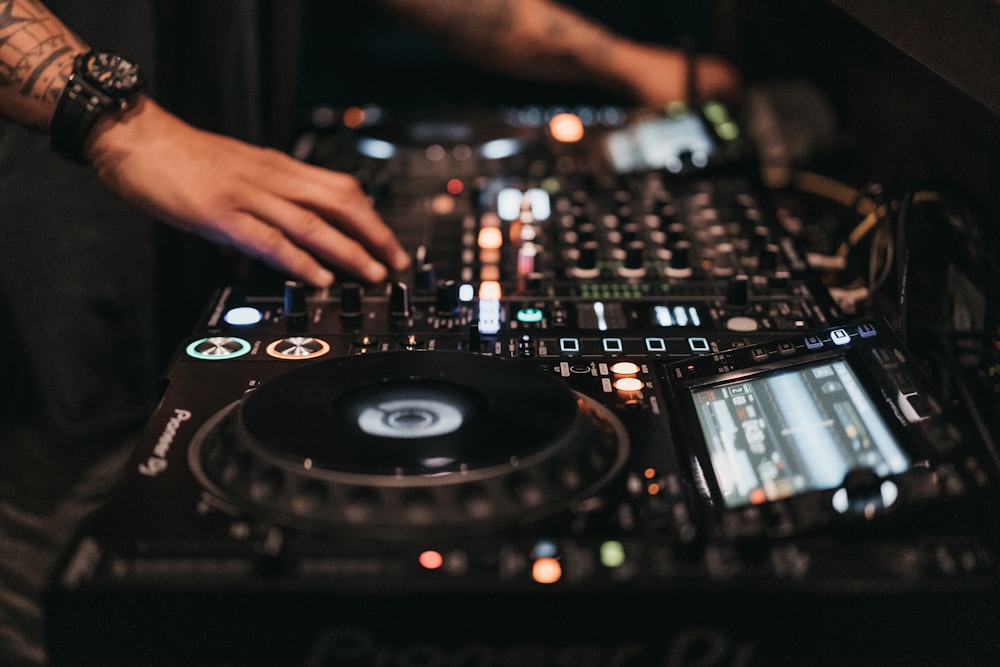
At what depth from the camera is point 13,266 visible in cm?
176

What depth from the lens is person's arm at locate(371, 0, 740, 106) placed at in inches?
77.8

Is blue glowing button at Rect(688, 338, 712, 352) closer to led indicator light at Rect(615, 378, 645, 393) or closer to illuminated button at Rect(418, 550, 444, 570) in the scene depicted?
led indicator light at Rect(615, 378, 645, 393)

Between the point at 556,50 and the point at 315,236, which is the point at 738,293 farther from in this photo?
the point at 556,50

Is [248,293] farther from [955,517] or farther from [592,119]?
[592,119]

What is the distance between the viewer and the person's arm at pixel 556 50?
1.98 metres

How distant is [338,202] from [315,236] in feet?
0.20

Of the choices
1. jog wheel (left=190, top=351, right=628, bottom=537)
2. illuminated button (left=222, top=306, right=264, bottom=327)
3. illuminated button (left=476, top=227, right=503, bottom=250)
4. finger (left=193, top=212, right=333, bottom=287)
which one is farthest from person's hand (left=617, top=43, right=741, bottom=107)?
jog wheel (left=190, top=351, right=628, bottom=537)

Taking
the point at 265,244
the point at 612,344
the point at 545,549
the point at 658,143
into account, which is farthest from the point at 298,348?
the point at 658,143

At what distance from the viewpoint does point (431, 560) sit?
68cm

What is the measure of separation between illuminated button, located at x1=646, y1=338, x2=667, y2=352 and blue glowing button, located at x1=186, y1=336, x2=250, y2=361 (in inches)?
16.0

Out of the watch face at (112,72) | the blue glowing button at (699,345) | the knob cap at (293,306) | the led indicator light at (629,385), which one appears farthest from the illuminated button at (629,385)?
the watch face at (112,72)

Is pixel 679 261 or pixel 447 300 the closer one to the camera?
pixel 447 300

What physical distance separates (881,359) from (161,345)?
4.40ft

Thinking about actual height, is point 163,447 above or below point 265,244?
below
